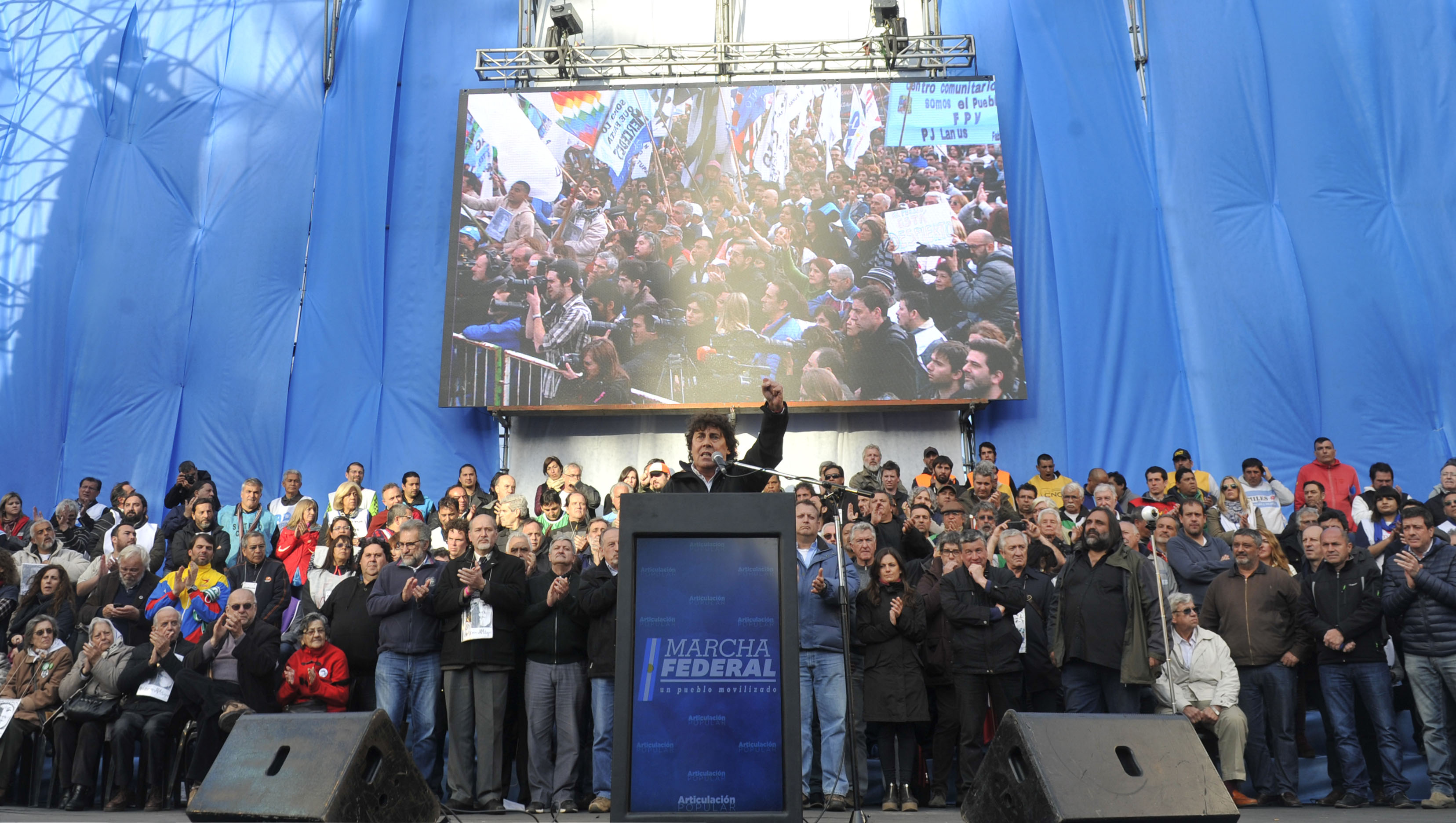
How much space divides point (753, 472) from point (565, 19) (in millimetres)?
9674

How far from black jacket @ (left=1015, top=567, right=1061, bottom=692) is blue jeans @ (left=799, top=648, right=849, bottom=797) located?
1.31m

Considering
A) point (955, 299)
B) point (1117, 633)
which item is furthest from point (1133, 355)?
point (1117, 633)

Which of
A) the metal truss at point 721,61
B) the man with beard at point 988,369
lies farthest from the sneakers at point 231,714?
the metal truss at point 721,61

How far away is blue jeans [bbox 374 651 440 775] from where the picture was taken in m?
6.78

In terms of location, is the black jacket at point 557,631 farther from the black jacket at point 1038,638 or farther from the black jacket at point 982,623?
the black jacket at point 1038,638

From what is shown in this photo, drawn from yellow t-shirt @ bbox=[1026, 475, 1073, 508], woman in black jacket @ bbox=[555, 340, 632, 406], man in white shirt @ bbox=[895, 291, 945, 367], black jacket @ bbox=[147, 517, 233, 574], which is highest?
man in white shirt @ bbox=[895, 291, 945, 367]

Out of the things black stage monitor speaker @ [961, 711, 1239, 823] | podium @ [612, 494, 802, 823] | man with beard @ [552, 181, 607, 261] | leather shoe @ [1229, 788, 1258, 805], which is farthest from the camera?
man with beard @ [552, 181, 607, 261]

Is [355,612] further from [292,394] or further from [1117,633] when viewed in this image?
[292,394]

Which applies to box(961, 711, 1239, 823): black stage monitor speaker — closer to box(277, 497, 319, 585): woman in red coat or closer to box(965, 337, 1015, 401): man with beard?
box(277, 497, 319, 585): woman in red coat

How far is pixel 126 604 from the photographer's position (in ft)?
25.1

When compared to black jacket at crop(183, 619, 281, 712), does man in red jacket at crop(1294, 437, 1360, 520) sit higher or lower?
higher

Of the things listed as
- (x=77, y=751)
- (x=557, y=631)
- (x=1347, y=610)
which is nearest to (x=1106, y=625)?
(x=1347, y=610)

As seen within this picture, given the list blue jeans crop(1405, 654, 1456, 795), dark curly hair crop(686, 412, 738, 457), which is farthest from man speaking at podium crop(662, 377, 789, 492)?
blue jeans crop(1405, 654, 1456, 795)

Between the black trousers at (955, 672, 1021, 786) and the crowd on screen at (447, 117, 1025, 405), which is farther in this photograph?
the crowd on screen at (447, 117, 1025, 405)
